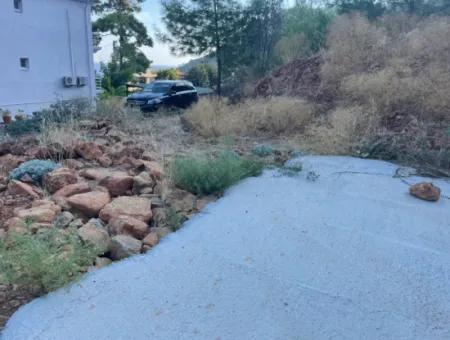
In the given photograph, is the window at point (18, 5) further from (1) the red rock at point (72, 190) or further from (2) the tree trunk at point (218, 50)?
(1) the red rock at point (72, 190)

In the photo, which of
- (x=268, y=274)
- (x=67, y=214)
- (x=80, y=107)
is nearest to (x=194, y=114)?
(x=80, y=107)

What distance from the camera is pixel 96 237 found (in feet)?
10.5

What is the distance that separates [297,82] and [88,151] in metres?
7.50

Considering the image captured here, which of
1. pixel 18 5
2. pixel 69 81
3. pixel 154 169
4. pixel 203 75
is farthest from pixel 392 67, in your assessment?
pixel 203 75

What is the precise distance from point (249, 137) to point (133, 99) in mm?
6777

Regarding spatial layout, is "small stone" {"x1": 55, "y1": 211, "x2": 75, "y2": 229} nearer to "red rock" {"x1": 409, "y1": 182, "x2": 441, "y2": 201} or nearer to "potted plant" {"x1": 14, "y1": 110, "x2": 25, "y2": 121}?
"red rock" {"x1": 409, "y1": 182, "x2": 441, "y2": 201}

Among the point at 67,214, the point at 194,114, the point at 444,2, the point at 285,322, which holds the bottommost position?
the point at 285,322

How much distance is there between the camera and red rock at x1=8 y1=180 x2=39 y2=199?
4.15m

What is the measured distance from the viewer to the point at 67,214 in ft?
11.9

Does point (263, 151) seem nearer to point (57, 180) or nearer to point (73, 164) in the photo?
point (73, 164)

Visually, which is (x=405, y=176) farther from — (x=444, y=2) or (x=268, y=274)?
(x=444, y=2)

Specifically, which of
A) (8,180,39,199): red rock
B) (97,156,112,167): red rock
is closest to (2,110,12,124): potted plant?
(97,156,112,167): red rock

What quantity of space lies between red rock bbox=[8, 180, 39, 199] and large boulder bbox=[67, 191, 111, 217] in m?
0.53

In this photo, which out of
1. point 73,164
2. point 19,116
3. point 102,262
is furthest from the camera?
point 19,116
